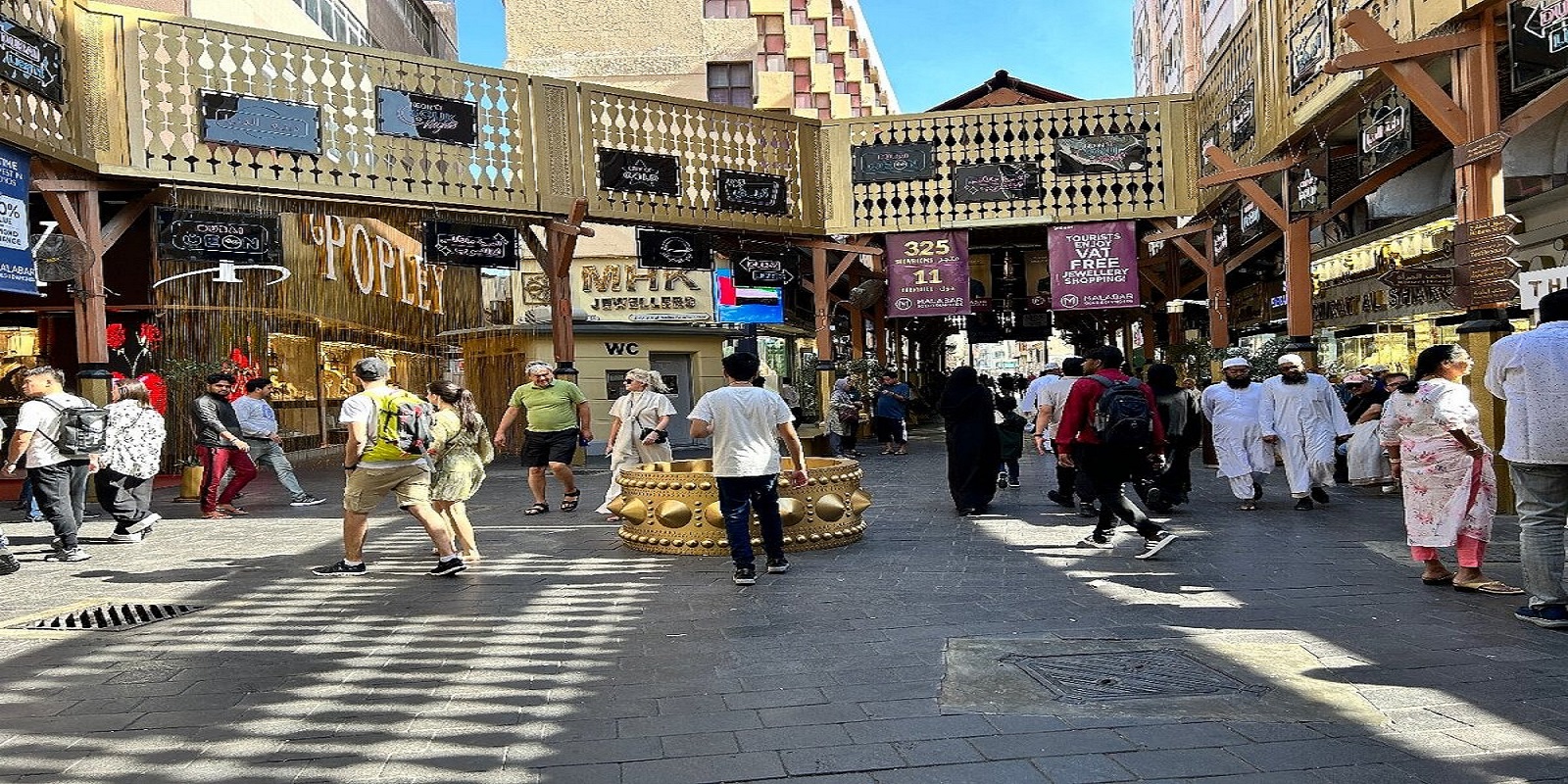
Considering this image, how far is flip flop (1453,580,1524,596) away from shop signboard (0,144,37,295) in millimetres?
12394

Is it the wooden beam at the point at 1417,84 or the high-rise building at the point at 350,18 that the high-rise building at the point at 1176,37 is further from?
the high-rise building at the point at 350,18

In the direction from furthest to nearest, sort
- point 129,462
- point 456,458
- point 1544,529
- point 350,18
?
1. point 350,18
2. point 129,462
3. point 456,458
4. point 1544,529

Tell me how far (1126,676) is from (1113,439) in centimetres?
353

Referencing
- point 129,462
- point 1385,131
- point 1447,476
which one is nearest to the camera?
point 1447,476

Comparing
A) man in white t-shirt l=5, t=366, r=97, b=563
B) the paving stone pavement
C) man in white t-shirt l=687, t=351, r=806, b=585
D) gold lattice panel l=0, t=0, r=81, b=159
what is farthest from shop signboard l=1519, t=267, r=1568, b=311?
gold lattice panel l=0, t=0, r=81, b=159

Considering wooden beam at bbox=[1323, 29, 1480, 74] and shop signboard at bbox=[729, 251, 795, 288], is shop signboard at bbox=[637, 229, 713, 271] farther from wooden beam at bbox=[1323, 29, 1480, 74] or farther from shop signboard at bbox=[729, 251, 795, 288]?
wooden beam at bbox=[1323, 29, 1480, 74]

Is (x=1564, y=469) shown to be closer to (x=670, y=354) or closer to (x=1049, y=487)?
(x=1049, y=487)

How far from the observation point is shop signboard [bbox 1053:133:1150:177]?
19781mm

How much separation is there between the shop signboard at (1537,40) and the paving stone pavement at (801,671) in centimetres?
355

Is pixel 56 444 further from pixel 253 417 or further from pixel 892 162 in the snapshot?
pixel 892 162

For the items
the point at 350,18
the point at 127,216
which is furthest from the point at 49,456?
the point at 350,18

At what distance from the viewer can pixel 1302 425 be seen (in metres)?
10.5

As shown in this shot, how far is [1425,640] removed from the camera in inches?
200

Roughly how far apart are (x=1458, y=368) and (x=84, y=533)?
10991 millimetres
